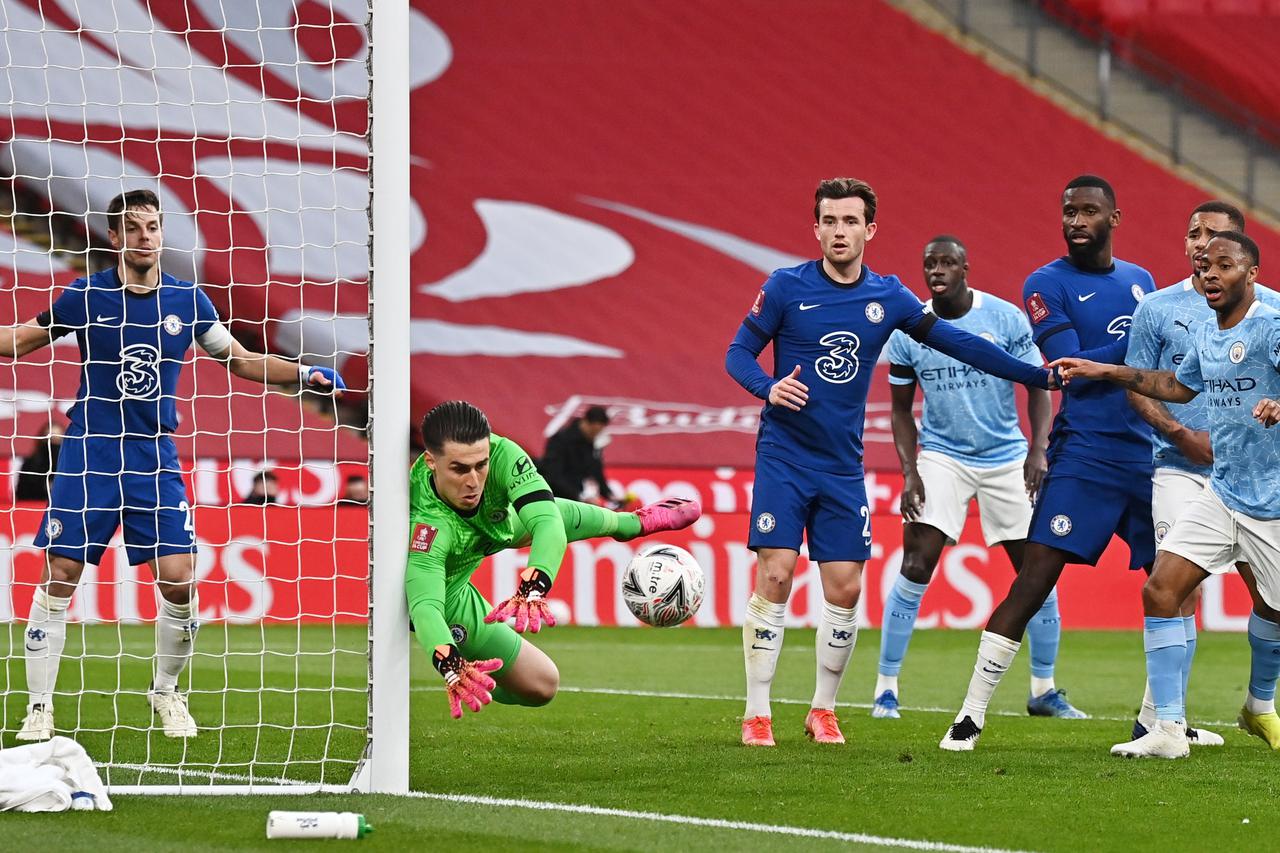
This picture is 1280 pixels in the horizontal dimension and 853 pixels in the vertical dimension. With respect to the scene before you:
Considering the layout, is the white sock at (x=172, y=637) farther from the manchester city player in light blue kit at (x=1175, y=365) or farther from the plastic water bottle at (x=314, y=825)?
the manchester city player in light blue kit at (x=1175, y=365)

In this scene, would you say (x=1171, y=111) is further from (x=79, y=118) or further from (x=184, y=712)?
(x=184, y=712)

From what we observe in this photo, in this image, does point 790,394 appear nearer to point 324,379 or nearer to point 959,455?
point 324,379

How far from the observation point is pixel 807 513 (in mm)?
6809

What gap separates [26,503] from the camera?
14.0 meters

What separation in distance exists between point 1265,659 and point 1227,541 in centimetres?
94

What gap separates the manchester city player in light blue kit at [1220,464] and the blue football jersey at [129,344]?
3.55 meters

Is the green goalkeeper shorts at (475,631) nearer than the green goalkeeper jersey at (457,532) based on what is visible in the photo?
No

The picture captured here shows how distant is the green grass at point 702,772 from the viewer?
4.68 m

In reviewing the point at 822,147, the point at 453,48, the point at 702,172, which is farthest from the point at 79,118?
the point at 822,147

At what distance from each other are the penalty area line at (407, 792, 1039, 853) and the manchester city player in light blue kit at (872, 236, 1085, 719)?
330cm

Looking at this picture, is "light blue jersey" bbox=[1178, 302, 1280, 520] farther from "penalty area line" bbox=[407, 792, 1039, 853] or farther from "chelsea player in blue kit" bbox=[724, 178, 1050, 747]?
"penalty area line" bbox=[407, 792, 1039, 853]

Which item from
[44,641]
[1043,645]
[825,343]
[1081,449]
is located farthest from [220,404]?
[1081,449]

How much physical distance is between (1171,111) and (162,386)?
60.4 feet

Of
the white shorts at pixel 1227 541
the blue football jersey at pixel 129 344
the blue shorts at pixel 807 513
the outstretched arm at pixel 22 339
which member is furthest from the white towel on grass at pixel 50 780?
the white shorts at pixel 1227 541
